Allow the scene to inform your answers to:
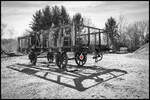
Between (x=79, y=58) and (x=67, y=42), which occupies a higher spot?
(x=67, y=42)

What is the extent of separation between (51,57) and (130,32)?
49.8 meters

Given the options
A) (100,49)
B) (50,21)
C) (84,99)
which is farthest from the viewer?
(50,21)

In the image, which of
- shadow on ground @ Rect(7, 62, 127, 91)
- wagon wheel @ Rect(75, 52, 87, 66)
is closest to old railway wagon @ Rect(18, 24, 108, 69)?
wagon wheel @ Rect(75, 52, 87, 66)

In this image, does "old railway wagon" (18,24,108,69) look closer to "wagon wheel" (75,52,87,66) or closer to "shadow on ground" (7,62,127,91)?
"wagon wheel" (75,52,87,66)

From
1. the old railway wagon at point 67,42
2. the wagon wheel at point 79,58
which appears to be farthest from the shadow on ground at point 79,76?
the wagon wheel at point 79,58

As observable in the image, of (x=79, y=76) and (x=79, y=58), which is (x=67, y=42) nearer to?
(x=79, y=58)

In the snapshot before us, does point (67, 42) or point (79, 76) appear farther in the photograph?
point (67, 42)

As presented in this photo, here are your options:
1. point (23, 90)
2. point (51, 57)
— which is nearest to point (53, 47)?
point (51, 57)

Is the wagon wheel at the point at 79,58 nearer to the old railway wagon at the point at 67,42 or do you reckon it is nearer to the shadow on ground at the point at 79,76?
the old railway wagon at the point at 67,42

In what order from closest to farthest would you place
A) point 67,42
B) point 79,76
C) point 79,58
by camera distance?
point 79,76 < point 67,42 < point 79,58

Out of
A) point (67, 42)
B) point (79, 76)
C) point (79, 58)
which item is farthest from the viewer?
point (79, 58)

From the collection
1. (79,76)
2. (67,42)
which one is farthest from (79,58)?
(79,76)

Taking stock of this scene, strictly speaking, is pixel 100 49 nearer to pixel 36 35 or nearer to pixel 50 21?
pixel 36 35

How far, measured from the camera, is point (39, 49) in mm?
10453
